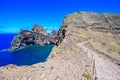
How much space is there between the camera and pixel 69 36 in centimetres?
6209

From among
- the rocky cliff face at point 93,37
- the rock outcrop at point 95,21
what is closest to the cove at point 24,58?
the rock outcrop at point 95,21

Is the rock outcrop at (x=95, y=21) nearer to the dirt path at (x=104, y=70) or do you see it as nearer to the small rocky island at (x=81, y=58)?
the small rocky island at (x=81, y=58)

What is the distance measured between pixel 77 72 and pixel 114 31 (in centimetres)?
7416

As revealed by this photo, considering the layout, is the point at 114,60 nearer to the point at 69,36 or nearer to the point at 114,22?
the point at 69,36

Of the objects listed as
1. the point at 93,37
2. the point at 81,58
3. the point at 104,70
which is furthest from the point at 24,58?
the point at 81,58

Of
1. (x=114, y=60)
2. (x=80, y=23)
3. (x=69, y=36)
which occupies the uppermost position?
(x=80, y=23)

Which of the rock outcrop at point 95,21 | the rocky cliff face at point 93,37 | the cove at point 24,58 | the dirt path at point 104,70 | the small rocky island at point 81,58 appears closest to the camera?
the small rocky island at point 81,58

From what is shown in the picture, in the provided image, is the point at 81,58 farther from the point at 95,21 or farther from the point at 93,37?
the point at 95,21

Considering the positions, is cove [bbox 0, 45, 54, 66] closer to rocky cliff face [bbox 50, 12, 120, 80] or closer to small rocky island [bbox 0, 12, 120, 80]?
rocky cliff face [bbox 50, 12, 120, 80]

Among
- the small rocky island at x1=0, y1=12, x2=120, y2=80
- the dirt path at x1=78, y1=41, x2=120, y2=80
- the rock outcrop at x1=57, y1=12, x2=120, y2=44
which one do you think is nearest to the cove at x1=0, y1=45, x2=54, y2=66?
the rock outcrop at x1=57, y1=12, x2=120, y2=44

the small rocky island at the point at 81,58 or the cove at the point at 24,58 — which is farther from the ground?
the small rocky island at the point at 81,58

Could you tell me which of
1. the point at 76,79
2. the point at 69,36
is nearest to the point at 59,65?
the point at 76,79

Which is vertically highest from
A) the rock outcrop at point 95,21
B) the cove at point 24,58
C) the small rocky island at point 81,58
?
the rock outcrop at point 95,21

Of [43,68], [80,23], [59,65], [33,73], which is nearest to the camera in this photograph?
[33,73]
